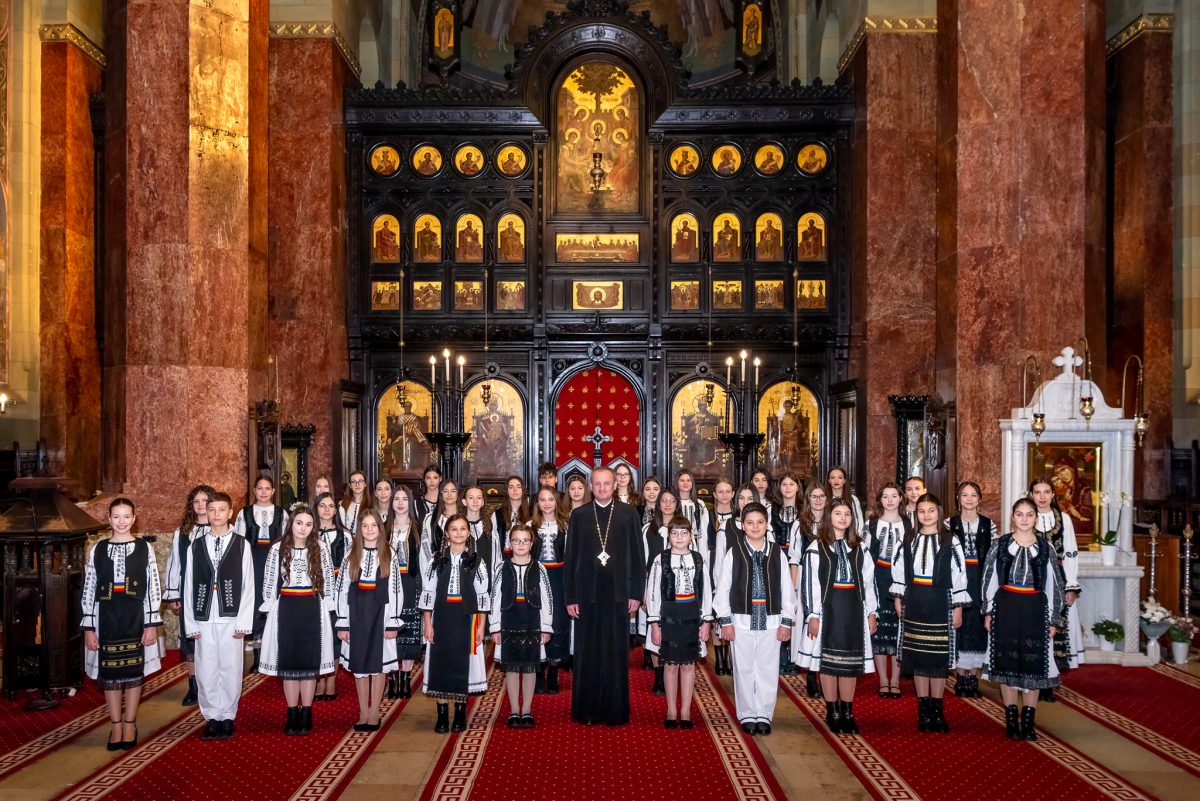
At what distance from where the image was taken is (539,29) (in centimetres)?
1833

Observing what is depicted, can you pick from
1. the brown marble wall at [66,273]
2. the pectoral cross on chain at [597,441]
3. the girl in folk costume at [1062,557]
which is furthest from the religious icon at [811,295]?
the brown marble wall at [66,273]

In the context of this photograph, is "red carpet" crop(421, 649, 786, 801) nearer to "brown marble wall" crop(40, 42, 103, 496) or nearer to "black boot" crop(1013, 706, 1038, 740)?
"black boot" crop(1013, 706, 1038, 740)

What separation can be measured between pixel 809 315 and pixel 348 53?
9.72 m

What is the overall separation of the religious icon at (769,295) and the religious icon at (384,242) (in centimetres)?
665

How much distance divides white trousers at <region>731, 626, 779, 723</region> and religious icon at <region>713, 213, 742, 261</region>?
11760 millimetres

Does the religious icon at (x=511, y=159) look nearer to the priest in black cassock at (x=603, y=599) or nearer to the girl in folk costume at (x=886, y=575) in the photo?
the girl in folk costume at (x=886, y=575)

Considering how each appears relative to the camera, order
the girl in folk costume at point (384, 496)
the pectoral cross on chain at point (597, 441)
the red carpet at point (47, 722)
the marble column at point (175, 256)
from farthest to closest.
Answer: the pectoral cross on chain at point (597, 441)
the marble column at point (175, 256)
the girl in folk costume at point (384, 496)
the red carpet at point (47, 722)

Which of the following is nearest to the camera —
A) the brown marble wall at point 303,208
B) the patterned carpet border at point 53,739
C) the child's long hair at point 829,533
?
the patterned carpet border at point 53,739

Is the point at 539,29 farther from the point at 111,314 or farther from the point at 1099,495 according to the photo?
the point at 1099,495

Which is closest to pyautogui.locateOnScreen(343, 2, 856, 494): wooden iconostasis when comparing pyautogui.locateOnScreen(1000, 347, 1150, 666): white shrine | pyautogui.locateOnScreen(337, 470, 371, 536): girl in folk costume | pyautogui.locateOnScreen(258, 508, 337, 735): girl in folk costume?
pyautogui.locateOnScreen(1000, 347, 1150, 666): white shrine

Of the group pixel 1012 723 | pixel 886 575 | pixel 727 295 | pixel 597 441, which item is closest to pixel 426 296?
pixel 597 441

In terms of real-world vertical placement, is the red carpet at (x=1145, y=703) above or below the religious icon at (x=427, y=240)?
below

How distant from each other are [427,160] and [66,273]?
21.3ft

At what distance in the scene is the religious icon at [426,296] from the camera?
18.5 m
